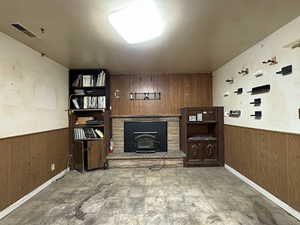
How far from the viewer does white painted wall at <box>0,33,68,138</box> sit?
266cm

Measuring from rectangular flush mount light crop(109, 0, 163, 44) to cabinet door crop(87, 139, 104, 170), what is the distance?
2.62 meters

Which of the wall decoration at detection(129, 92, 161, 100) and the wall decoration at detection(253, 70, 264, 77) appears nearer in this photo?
the wall decoration at detection(253, 70, 264, 77)

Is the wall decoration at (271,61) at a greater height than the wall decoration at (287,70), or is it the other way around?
the wall decoration at (271,61)

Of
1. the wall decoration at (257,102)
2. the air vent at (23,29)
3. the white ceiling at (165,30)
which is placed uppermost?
the white ceiling at (165,30)

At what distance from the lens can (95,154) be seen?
14.9 feet

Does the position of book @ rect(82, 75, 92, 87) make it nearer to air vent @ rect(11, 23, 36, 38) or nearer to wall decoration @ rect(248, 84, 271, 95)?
air vent @ rect(11, 23, 36, 38)

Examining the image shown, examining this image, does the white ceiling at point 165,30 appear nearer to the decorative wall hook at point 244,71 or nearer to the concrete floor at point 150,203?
the decorative wall hook at point 244,71

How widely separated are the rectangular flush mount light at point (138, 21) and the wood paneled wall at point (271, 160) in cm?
210

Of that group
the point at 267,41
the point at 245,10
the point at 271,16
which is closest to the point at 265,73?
the point at 267,41

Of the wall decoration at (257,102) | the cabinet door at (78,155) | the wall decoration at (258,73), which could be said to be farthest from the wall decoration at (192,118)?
the cabinet door at (78,155)

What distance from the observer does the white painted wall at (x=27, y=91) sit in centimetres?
266

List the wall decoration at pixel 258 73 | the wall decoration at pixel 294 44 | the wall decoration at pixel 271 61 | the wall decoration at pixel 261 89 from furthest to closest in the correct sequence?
1. the wall decoration at pixel 258 73
2. the wall decoration at pixel 261 89
3. the wall decoration at pixel 271 61
4. the wall decoration at pixel 294 44

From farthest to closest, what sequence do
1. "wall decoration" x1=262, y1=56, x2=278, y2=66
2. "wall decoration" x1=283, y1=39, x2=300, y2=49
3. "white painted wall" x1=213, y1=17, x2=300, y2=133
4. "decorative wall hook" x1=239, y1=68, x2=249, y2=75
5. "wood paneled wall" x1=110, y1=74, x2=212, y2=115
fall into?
"wood paneled wall" x1=110, y1=74, x2=212, y2=115
"decorative wall hook" x1=239, y1=68, x2=249, y2=75
"wall decoration" x1=262, y1=56, x2=278, y2=66
"white painted wall" x1=213, y1=17, x2=300, y2=133
"wall decoration" x1=283, y1=39, x2=300, y2=49

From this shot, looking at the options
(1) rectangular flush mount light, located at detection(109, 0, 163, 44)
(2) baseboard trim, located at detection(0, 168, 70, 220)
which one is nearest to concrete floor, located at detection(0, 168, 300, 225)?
(2) baseboard trim, located at detection(0, 168, 70, 220)
